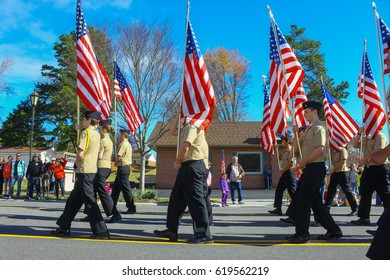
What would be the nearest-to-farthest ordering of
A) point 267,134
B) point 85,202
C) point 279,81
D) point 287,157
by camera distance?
point 85,202
point 287,157
point 279,81
point 267,134

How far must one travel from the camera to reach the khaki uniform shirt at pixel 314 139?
560cm

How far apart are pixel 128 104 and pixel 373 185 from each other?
9057 mm

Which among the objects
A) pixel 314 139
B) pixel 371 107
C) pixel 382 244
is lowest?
pixel 382 244

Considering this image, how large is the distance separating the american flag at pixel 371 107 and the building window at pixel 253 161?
16930 millimetres

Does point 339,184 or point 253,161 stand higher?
point 253,161

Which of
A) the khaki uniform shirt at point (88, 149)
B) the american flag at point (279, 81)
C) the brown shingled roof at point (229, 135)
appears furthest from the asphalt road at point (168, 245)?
the brown shingled roof at point (229, 135)

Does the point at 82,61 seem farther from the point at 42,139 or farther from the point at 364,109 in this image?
the point at 42,139

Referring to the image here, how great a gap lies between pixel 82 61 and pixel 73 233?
4289mm

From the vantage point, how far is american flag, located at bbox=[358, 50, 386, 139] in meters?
8.60

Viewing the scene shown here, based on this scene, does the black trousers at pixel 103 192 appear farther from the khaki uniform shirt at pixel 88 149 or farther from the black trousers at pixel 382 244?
the black trousers at pixel 382 244

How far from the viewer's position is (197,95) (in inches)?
263

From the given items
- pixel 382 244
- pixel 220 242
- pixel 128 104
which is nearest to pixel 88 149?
pixel 220 242

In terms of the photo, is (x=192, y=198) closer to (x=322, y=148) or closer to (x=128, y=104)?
(x=322, y=148)

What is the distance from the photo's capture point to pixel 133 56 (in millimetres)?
17469
